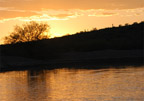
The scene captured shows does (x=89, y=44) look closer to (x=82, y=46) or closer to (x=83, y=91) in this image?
(x=82, y=46)

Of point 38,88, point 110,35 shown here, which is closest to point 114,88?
point 38,88

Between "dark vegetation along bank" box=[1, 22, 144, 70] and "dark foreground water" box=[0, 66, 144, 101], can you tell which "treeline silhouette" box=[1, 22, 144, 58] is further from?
"dark foreground water" box=[0, 66, 144, 101]

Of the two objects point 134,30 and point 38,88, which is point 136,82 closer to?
point 38,88

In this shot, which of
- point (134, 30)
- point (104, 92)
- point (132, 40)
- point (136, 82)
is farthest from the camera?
point (134, 30)

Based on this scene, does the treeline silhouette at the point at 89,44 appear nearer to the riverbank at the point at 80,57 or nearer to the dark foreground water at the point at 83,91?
the riverbank at the point at 80,57

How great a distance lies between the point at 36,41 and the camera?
63062 mm

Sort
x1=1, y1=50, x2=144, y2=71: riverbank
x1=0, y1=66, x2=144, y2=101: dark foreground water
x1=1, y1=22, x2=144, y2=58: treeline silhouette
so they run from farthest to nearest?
x1=1, y1=22, x2=144, y2=58: treeline silhouette
x1=1, y1=50, x2=144, y2=71: riverbank
x1=0, y1=66, x2=144, y2=101: dark foreground water

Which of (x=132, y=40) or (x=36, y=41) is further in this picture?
(x=132, y=40)

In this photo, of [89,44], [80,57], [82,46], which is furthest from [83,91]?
[89,44]

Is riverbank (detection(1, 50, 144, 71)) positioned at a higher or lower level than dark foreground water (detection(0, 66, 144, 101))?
higher

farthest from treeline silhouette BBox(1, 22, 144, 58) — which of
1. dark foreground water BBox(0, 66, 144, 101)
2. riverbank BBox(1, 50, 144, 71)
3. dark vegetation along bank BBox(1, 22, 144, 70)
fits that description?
dark foreground water BBox(0, 66, 144, 101)

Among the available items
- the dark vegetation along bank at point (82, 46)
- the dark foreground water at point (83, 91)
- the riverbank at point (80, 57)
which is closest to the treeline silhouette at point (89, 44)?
the dark vegetation along bank at point (82, 46)

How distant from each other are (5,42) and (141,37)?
27.8 metres

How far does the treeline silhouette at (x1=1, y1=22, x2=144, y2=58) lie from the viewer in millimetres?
62344
